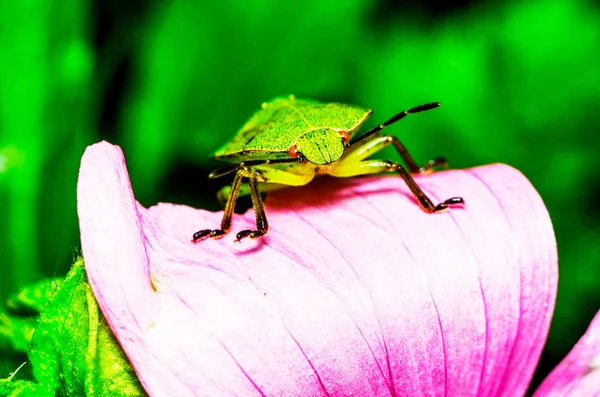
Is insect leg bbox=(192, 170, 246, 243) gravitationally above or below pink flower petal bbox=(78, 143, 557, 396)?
above

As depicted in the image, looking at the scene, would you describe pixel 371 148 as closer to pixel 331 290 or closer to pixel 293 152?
pixel 293 152

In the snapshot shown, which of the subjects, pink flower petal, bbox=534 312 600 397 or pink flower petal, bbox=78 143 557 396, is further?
pink flower petal, bbox=534 312 600 397

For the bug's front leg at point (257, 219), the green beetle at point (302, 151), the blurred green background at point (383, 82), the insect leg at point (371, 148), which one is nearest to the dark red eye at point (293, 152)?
the green beetle at point (302, 151)

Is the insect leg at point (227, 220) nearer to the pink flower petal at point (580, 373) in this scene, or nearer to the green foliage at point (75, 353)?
the green foliage at point (75, 353)

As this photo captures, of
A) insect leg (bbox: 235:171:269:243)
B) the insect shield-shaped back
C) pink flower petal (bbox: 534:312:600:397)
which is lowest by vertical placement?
pink flower petal (bbox: 534:312:600:397)

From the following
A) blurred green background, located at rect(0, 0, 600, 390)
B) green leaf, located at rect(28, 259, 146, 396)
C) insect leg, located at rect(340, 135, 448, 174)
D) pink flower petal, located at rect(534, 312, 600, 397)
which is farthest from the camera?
blurred green background, located at rect(0, 0, 600, 390)

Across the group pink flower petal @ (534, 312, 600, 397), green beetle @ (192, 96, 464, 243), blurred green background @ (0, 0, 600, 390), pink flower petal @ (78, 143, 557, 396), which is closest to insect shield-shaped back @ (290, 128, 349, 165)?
green beetle @ (192, 96, 464, 243)

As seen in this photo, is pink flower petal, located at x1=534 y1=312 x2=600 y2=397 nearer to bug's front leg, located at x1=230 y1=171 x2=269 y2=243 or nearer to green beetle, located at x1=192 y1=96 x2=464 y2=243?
green beetle, located at x1=192 y1=96 x2=464 y2=243

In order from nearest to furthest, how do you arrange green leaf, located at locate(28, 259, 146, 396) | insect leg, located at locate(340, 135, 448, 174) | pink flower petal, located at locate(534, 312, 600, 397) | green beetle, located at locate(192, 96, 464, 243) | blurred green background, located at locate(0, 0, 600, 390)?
green leaf, located at locate(28, 259, 146, 396) → pink flower petal, located at locate(534, 312, 600, 397) → green beetle, located at locate(192, 96, 464, 243) → insect leg, located at locate(340, 135, 448, 174) → blurred green background, located at locate(0, 0, 600, 390)
